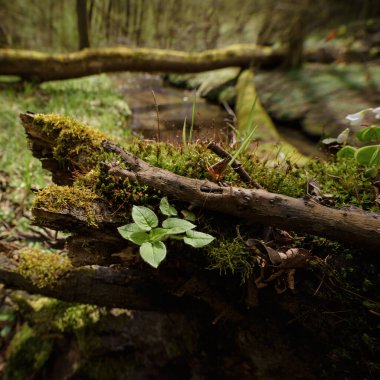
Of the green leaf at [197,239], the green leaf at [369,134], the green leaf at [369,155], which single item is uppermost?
the green leaf at [369,134]

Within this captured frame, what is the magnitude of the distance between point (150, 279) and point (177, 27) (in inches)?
444

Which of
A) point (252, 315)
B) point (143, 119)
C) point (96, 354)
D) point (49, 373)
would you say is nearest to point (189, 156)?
point (252, 315)

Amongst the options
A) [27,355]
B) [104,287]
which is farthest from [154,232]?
[27,355]

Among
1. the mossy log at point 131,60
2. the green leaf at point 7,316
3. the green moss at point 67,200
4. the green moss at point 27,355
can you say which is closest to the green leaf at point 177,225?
the green moss at point 67,200

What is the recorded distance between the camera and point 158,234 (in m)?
1.38

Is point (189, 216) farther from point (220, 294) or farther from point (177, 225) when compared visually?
point (220, 294)

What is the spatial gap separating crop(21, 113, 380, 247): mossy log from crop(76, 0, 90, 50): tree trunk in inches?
268

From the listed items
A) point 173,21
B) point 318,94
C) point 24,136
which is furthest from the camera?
point 173,21

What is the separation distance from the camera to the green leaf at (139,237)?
135 cm

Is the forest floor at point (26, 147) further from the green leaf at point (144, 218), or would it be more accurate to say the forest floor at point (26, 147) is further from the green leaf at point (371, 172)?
the green leaf at point (371, 172)

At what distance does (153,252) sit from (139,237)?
115 mm

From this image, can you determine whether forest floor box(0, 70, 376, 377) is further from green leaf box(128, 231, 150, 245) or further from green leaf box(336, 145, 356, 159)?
green leaf box(336, 145, 356, 159)

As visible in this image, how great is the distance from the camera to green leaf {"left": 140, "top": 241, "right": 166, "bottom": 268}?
1260mm

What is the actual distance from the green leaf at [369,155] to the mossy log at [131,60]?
21.4 feet
